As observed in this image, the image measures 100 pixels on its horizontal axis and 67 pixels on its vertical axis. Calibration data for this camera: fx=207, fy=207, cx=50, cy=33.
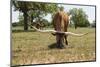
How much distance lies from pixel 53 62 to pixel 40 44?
0.27 metres

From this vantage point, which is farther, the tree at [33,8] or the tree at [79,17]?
the tree at [79,17]

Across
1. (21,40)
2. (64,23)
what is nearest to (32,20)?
(21,40)

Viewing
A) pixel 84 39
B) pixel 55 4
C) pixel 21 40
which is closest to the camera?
pixel 21 40

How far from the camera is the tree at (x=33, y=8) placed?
237cm

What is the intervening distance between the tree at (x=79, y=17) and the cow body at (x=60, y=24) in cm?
10

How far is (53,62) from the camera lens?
99.2 inches

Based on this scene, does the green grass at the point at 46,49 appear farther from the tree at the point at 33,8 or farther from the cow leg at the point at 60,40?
the tree at the point at 33,8

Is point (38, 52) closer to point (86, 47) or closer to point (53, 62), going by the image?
point (53, 62)

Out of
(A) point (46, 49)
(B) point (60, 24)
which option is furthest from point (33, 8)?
(A) point (46, 49)

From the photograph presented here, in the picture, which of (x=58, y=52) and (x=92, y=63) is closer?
(x=58, y=52)

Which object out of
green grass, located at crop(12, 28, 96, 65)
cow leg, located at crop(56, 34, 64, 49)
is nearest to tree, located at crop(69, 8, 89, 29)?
green grass, located at crop(12, 28, 96, 65)

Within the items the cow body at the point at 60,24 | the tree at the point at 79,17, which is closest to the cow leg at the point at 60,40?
the cow body at the point at 60,24

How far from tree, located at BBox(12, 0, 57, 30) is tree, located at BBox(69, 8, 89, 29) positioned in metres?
0.27

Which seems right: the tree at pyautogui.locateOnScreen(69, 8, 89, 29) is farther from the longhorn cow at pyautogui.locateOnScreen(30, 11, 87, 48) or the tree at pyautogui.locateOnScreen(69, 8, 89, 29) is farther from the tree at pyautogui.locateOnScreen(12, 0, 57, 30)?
the tree at pyautogui.locateOnScreen(12, 0, 57, 30)
